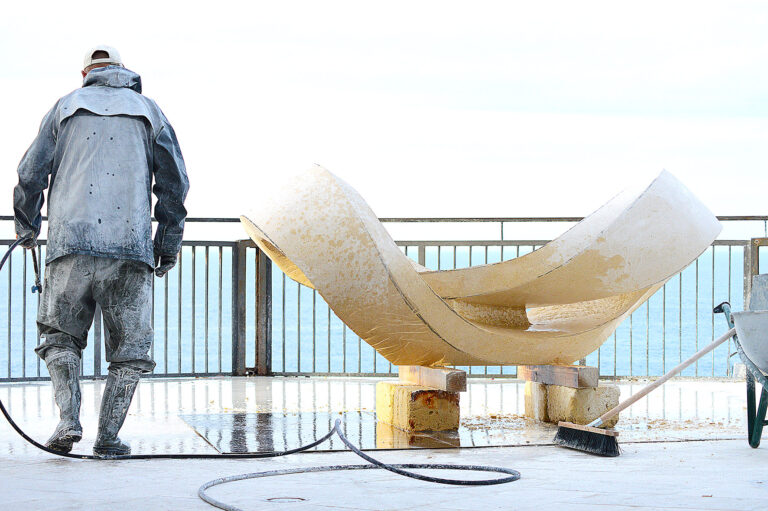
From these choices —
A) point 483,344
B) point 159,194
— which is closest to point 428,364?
point 483,344

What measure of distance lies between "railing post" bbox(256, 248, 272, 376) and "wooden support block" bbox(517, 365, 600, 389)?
395 centimetres

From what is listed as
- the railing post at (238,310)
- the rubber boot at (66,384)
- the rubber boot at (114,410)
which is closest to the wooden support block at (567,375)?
the rubber boot at (114,410)

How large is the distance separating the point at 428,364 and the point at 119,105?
2541mm

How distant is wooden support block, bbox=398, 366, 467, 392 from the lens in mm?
6012

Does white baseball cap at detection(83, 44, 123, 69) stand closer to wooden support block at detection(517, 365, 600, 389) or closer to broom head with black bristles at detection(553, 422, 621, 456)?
broom head with black bristles at detection(553, 422, 621, 456)

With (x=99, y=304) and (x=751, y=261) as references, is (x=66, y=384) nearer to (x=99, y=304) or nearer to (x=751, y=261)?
(x=99, y=304)

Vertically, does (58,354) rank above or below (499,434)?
above

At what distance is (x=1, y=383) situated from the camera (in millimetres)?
9266

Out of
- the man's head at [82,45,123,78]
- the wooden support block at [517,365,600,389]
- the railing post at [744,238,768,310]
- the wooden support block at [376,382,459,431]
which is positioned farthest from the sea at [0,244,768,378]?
the man's head at [82,45,123,78]

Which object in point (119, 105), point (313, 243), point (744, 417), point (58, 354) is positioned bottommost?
point (744, 417)

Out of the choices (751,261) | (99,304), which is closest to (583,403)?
(99,304)

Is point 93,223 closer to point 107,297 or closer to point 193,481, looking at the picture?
point 107,297

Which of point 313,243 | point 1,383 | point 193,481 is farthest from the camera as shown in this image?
point 1,383

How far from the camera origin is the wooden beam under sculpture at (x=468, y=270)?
5.72m
